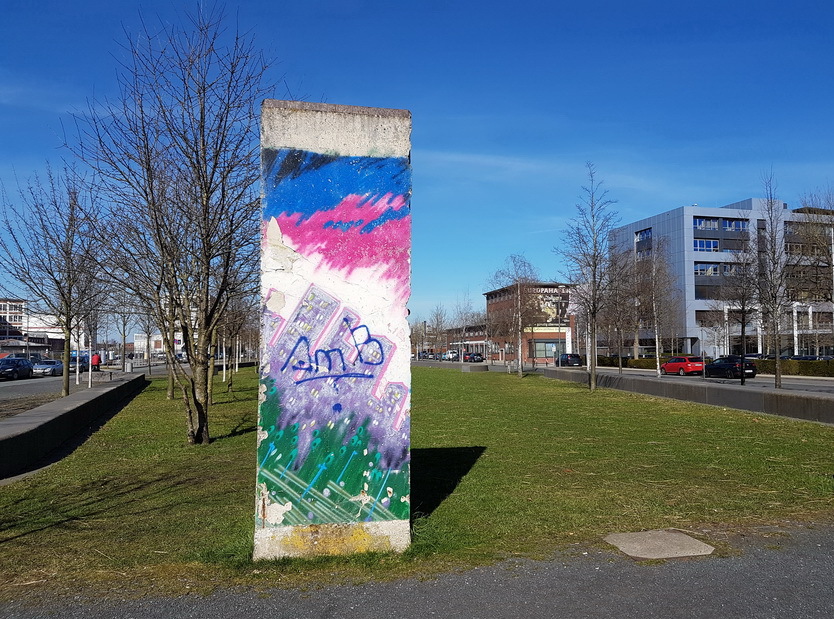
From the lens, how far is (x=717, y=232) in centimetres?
7956

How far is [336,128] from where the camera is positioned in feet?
18.0

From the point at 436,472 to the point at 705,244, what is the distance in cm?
7845

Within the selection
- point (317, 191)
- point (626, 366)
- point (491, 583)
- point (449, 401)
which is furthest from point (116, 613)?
point (626, 366)

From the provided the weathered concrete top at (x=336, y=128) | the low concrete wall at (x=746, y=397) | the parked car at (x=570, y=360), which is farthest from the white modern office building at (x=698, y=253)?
the weathered concrete top at (x=336, y=128)

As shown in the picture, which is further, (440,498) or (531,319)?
(531,319)

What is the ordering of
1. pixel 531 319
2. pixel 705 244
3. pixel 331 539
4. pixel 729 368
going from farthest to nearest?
1. pixel 705 244
2. pixel 531 319
3. pixel 729 368
4. pixel 331 539

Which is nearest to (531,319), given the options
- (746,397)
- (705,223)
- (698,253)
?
(746,397)

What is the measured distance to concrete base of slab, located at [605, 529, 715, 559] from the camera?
5.20 m

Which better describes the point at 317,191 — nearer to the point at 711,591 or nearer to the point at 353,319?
the point at 353,319

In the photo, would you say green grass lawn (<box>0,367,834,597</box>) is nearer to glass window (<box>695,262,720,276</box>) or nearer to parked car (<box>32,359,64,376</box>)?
parked car (<box>32,359,64,376</box>)

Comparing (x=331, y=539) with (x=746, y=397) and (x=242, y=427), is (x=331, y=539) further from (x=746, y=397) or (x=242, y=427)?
(x=746, y=397)

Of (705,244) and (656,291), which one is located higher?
(705,244)

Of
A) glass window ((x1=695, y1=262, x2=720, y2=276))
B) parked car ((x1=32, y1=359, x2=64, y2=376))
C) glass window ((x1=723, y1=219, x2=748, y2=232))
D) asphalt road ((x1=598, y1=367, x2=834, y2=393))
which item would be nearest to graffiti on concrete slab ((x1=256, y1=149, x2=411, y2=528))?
asphalt road ((x1=598, y1=367, x2=834, y2=393))

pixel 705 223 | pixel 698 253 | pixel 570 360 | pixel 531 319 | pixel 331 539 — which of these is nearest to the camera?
pixel 331 539
